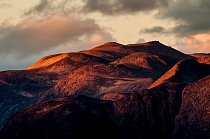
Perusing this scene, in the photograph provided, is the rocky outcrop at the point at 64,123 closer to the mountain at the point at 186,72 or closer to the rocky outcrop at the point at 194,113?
the rocky outcrop at the point at 194,113

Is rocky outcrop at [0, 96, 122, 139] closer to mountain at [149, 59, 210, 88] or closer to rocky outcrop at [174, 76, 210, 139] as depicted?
rocky outcrop at [174, 76, 210, 139]

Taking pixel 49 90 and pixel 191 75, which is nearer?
pixel 191 75

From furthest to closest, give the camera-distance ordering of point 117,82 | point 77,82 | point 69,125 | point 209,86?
point 77,82 → point 117,82 → point 209,86 → point 69,125

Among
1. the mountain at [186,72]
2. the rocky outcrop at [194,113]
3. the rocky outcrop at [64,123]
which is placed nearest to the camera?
the rocky outcrop at [64,123]

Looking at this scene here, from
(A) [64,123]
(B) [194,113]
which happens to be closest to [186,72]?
(B) [194,113]

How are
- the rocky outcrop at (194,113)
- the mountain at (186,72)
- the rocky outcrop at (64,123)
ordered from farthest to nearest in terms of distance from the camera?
the mountain at (186,72), the rocky outcrop at (194,113), the rocky outcrop at (64,123)

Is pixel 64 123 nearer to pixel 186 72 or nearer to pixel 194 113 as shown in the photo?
pixel 194 113

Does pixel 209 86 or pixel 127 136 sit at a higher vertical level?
pixel 209 86

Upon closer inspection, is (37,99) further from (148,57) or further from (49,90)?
(148,57)

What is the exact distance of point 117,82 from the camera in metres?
152

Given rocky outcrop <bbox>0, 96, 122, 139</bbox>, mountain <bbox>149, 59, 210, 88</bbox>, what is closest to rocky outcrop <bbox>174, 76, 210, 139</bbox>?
rocky outcrop <bbox>0, 96, 122, 139</bbox>

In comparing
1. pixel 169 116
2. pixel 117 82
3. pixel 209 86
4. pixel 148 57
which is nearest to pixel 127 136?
pixel 169 116

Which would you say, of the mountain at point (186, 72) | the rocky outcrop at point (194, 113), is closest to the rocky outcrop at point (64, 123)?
the rocky outcrop at point (194, 113)

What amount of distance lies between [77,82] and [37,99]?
1443cm
